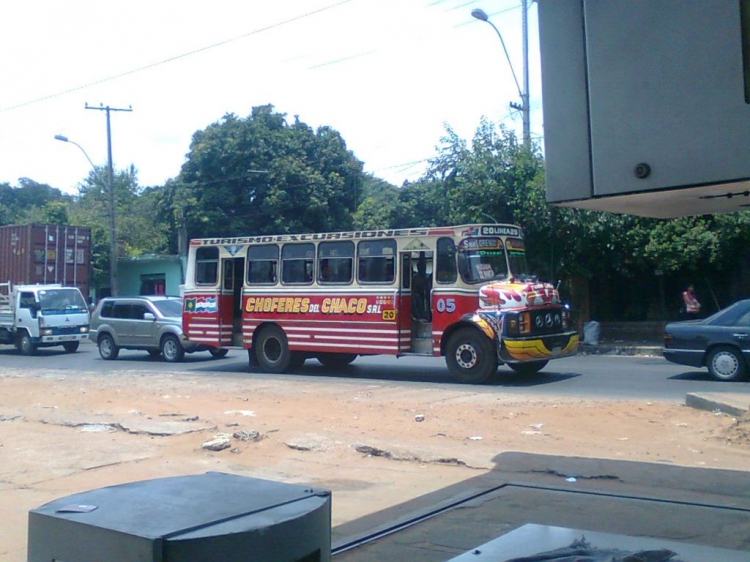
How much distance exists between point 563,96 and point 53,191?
3131 inches

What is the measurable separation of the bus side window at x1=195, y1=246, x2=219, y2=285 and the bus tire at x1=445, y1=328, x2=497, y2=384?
246 inches

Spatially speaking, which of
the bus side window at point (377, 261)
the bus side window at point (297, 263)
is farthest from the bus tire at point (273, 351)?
the bus side window at point (377, 261)

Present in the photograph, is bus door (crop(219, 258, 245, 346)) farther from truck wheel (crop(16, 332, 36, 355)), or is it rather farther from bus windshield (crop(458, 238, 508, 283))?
truck wheel (crop(16, 332, 36, 355))

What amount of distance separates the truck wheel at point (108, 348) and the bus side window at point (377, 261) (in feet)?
31.1

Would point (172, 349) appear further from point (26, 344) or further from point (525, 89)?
point (525, 89)

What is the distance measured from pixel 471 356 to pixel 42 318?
1546 cm

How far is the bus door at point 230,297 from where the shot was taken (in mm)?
17725

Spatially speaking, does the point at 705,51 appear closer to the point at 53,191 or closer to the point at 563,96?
the point at 563,96

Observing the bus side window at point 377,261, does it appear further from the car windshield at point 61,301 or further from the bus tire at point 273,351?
the car windshield at point 61,301

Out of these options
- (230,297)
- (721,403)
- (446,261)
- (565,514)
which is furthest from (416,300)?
(565,514)

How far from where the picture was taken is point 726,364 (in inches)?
523

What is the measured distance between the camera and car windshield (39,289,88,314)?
2436 cm

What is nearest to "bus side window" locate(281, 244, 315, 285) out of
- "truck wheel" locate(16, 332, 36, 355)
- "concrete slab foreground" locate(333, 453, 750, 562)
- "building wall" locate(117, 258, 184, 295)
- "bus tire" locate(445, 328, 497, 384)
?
"bus tire" locate(445, 328, 497, 384)

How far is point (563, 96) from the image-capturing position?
161 inches
